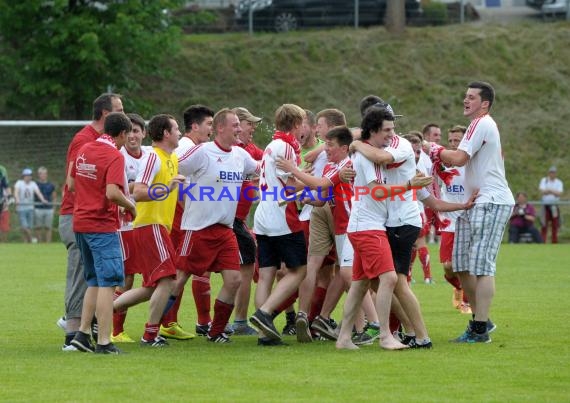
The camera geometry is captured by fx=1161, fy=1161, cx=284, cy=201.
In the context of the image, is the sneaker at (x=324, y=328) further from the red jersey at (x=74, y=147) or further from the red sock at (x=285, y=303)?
the red jersey at (x=74, y=147)

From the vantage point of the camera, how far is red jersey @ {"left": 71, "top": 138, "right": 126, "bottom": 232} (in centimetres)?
957

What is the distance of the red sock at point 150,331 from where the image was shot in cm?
1038

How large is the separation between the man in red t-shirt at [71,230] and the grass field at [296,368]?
0.32 m

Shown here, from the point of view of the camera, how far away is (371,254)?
32.0 feet

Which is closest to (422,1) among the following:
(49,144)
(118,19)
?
(118,19)

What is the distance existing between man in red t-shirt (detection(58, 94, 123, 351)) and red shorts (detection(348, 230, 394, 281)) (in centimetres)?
239

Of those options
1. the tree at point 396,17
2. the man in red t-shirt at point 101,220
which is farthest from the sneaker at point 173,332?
the tree at point 396,17

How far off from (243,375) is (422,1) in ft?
110

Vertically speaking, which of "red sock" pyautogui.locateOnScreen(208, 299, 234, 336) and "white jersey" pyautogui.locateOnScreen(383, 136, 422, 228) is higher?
"white jersey" pyautogui.locateOnScreen(383, 136, 422, 228)

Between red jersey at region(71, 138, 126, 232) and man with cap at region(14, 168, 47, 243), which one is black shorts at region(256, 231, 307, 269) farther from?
man with cap at region(14, 168, 47, 243)

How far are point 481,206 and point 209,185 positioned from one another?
8.15 ft

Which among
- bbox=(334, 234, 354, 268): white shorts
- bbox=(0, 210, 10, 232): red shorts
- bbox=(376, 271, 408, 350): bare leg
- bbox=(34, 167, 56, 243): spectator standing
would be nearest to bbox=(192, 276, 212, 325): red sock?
bbox=(334, 234, 354, 268): white shorts

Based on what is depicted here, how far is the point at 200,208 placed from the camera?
10.7 m

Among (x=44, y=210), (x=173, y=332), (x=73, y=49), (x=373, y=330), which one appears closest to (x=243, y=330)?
(x=173, y=332)
